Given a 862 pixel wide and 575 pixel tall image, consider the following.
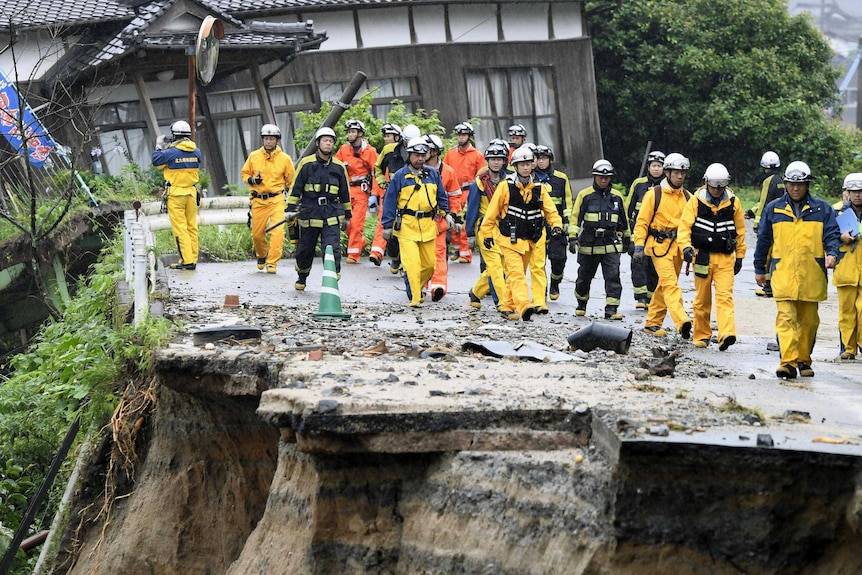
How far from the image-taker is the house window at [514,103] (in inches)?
1091

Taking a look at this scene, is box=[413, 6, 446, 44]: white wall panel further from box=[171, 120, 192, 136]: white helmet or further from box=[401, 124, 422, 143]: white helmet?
box=[171, 120, 192, 136]: white helmet

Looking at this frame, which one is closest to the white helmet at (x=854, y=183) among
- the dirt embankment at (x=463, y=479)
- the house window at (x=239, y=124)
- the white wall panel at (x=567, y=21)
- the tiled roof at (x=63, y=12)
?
the dirt embankment at (x=463, y=479)

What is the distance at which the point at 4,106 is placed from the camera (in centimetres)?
1720

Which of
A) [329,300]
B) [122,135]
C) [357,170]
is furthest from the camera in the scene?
[122,135]

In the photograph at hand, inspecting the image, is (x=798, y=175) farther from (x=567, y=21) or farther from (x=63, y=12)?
(x=567, y=21)

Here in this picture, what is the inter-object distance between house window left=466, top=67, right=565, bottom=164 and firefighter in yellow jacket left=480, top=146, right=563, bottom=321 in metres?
14.1

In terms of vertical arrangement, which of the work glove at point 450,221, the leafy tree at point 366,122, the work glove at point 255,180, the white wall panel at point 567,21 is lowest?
the work glove at point 450,221

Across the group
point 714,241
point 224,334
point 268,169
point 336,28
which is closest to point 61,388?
point 224,334

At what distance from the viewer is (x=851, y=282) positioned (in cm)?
1141

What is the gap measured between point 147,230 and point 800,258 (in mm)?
7402

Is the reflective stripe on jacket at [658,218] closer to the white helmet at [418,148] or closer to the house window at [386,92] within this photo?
the white helmet at [418,148]

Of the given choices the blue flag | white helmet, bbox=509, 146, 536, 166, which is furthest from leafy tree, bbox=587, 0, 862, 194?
white helmet, bbox=509, 146, 536, 166

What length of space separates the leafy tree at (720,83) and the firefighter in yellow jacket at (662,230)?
1666cm

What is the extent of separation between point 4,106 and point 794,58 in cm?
1941
